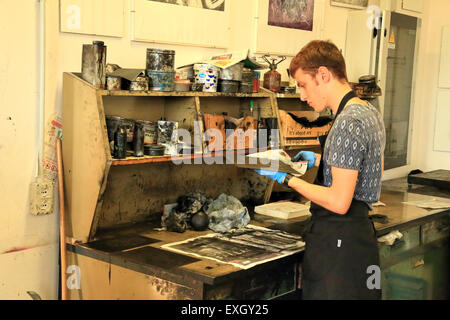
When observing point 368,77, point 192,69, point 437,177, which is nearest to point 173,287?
point 192,69

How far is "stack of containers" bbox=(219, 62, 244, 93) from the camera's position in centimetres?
300

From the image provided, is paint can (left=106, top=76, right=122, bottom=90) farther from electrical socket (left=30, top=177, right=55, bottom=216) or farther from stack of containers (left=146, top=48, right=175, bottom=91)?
electrical socket (left=30, top=177, right=55, bottom=216)

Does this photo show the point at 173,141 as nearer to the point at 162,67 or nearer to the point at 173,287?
the point at 162,67

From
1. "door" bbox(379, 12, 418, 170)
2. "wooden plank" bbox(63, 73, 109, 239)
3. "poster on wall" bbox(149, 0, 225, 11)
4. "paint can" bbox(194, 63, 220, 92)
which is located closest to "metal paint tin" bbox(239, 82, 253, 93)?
"paint can" bbox(194, 63, 220, 92)

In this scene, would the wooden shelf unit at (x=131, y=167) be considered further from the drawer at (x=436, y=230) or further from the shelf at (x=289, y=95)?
the drawer at (x=436, y=230)

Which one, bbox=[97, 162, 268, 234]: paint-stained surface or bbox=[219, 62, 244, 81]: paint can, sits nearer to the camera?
bbox=[97, 162, 268, 234]: paint-stained surface

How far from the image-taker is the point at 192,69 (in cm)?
299

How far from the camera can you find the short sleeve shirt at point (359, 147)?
7.22 feet

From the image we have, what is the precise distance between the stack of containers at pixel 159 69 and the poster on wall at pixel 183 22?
0.24 metres

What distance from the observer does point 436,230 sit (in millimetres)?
3557

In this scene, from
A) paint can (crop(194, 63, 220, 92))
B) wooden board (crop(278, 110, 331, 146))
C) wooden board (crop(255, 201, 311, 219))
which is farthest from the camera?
wooden board (crop(278, 110, 331, 146))

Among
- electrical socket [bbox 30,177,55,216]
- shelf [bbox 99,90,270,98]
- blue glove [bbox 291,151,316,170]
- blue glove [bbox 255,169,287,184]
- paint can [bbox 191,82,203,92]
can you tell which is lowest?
electrical socket [bbox 30,177,55,216]

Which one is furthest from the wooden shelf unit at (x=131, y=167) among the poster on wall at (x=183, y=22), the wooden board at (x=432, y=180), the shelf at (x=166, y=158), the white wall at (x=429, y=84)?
the white wall at (x=429, y=84)

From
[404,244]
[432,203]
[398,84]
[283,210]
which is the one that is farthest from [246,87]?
[398,84]
